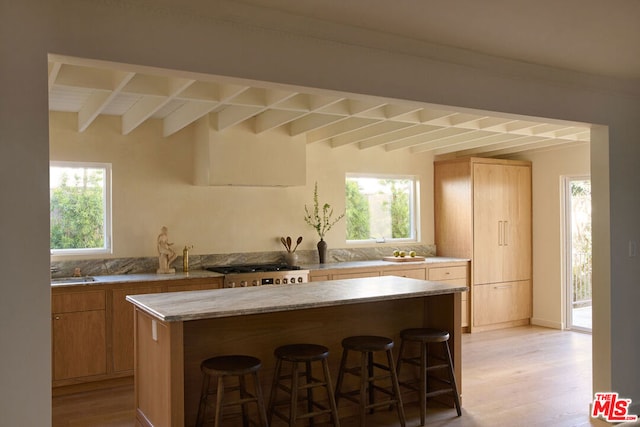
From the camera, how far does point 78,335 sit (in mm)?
4820

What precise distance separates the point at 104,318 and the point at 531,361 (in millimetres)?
4078

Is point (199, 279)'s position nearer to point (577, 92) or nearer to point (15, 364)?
point (15, 364)

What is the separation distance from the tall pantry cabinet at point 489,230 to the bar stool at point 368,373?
324 centimetres

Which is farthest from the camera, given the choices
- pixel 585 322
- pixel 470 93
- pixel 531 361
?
pixel 585 322

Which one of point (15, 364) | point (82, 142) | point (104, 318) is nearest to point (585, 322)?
point (104, 318)

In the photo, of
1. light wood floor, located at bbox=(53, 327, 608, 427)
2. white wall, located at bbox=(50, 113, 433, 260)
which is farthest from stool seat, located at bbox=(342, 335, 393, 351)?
white wall, located at bbox=(50, 113, 433, 260)

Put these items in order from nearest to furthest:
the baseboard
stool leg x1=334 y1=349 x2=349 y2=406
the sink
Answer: stool leg x1=334 y1=349 x2=349 y2=406, the sink, the baseboard

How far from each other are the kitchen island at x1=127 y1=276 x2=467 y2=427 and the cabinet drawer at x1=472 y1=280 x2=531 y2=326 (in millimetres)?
2778

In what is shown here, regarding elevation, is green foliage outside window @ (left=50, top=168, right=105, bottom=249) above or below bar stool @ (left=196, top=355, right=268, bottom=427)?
above

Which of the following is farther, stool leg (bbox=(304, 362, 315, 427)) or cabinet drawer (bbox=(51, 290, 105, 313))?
cabinet drawer (bbox=(51, 290, 105, 313))

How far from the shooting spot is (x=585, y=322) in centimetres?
711

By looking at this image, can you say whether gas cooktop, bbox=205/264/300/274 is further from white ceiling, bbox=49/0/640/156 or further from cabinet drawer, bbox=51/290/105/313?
white ceiling, bbox=49/0/640/156

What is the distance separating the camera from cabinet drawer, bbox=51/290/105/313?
186 inches

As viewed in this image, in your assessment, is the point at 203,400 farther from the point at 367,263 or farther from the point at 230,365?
the point at 367,263
